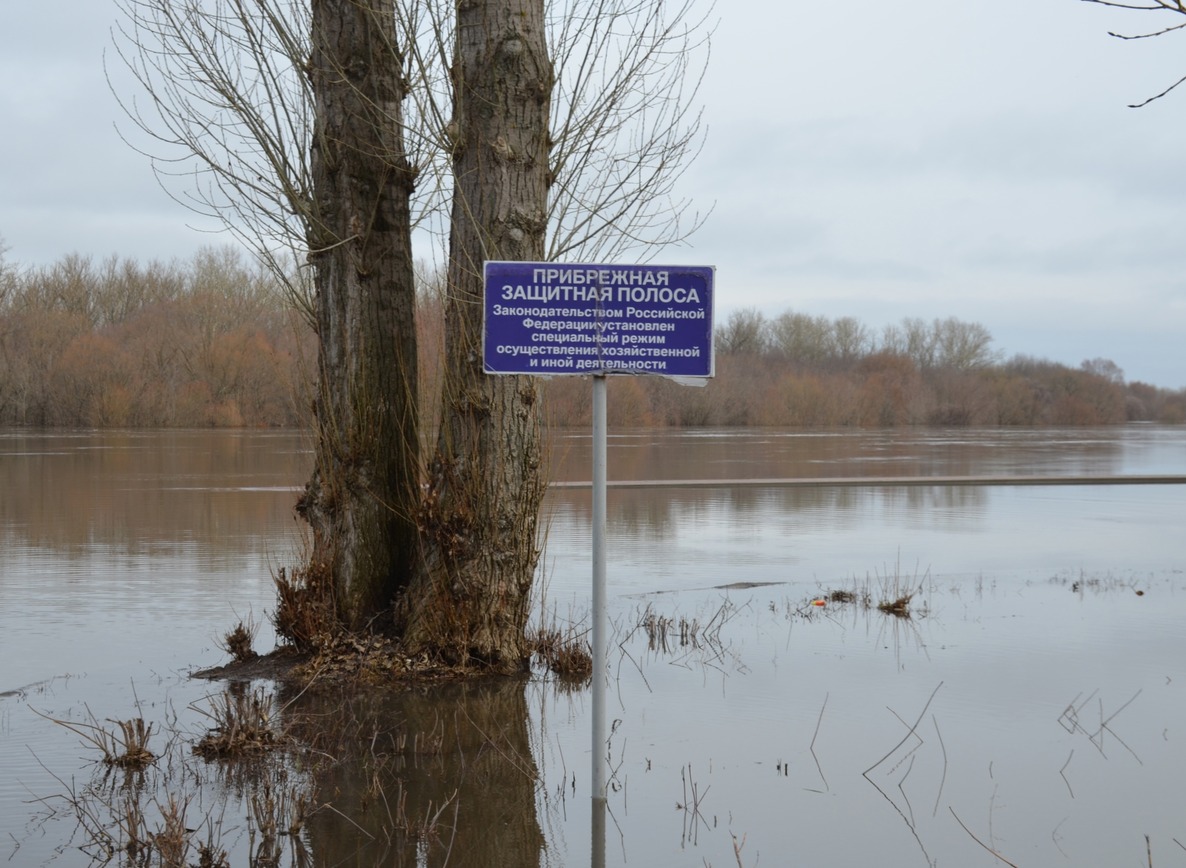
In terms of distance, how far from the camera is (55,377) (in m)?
65.1

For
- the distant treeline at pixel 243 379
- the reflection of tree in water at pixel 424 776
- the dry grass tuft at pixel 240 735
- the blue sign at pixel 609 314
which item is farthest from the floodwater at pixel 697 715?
the distant treeline at pixel 243 379

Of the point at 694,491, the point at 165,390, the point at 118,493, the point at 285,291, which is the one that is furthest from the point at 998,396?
the point at 285,291

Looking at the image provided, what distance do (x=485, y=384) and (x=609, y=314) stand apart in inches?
104

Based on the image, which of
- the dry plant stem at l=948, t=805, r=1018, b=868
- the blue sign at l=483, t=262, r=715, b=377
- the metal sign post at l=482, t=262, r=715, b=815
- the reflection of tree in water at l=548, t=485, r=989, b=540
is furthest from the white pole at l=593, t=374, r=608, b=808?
the reflection of tree in water at l=548, t=485, r=989, b=540

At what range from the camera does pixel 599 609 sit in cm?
552

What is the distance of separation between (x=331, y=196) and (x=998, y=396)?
94785mm

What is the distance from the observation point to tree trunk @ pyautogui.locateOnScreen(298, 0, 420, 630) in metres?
8.48

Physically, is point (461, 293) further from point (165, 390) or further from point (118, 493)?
point (165, 390)

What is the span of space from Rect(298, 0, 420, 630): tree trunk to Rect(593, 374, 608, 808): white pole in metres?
3.09

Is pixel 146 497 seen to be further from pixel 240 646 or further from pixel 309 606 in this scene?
pixel 309 606

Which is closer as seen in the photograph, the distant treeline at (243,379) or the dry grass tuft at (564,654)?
the dry grass tuft at (564,654)

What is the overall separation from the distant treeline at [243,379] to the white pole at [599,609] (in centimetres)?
3448

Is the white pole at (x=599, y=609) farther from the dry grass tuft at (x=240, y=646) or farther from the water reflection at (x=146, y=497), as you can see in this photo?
the water reflection at (x=146, y=497)

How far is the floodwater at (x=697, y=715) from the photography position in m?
5.09
